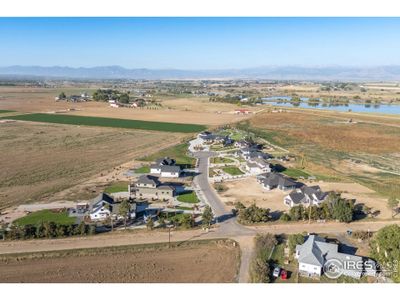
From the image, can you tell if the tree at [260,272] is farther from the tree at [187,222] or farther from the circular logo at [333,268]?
the tree at [187,222]

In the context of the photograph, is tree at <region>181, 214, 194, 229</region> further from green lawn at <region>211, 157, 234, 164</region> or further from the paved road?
green lawn at <region>211, 157, 234, 164</region>

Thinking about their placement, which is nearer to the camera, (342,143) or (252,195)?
(252,195)

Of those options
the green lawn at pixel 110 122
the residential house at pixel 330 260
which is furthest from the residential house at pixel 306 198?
the green lawn at pixel 110 122

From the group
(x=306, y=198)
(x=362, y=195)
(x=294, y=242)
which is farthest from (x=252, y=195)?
(x=294, y=242)

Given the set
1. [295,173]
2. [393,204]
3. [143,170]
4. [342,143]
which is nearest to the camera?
[393,204]

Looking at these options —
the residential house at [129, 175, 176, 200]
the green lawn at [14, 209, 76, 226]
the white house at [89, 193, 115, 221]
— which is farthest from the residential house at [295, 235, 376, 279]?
the green lawn at [14, 209, 76, 226]

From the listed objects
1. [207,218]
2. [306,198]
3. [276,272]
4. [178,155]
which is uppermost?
[178,155]

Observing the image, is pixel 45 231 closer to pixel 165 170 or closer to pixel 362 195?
pixel 165 170
